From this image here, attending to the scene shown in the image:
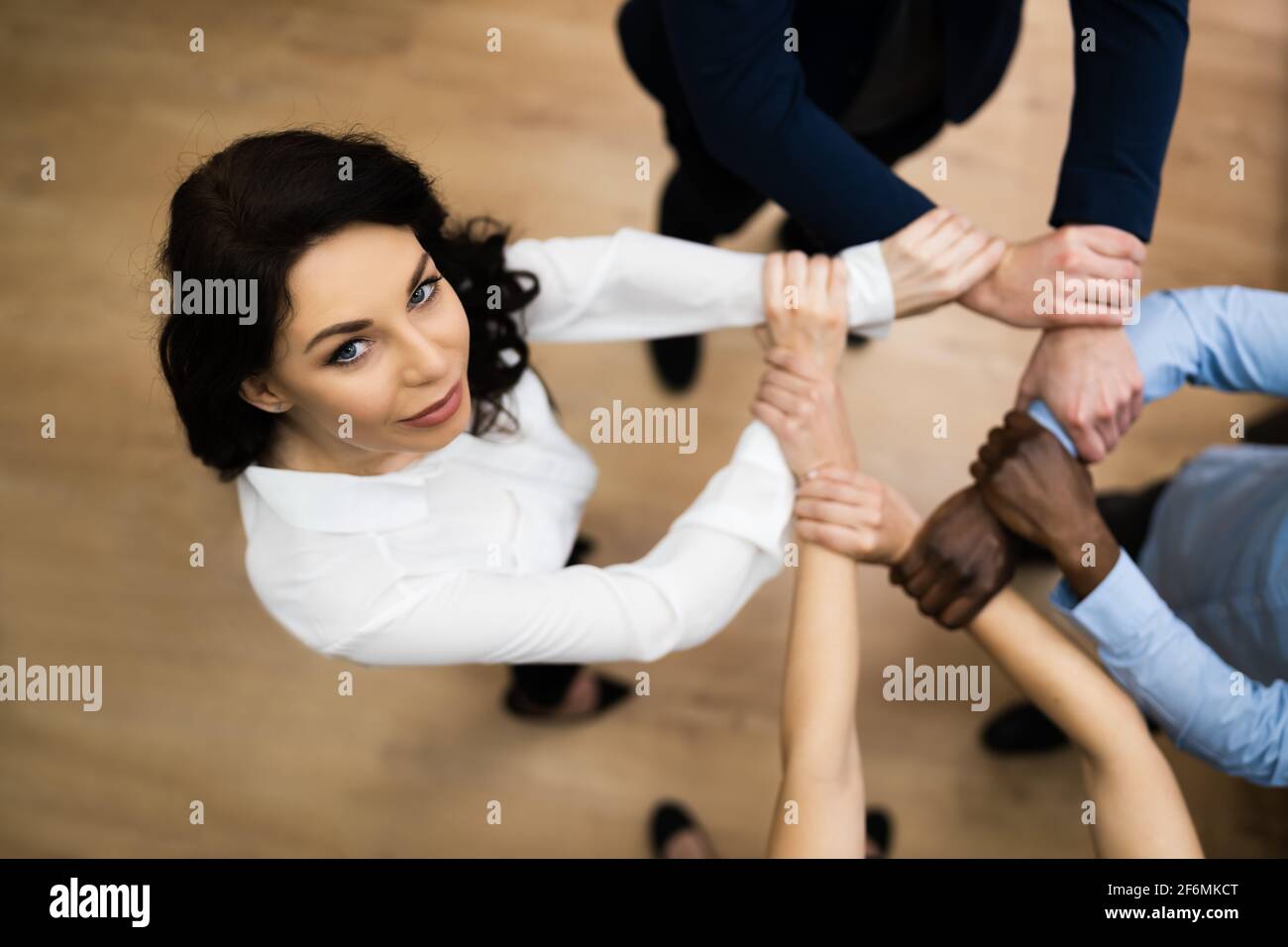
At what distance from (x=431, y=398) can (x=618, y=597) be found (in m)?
0.33

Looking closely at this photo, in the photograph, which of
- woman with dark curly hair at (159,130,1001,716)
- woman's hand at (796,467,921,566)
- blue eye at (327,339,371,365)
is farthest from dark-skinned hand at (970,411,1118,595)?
blue eye at (327,339,371,365)

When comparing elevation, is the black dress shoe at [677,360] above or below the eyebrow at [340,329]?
above

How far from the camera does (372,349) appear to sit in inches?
39.8

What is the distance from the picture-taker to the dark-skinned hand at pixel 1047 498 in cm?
120

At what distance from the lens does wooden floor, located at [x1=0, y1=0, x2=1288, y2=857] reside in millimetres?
1875

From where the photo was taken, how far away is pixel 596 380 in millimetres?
2100

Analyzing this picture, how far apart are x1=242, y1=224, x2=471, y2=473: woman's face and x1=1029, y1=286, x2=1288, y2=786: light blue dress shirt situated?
794 millimetres

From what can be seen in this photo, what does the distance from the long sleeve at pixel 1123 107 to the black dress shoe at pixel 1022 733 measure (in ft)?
3.12

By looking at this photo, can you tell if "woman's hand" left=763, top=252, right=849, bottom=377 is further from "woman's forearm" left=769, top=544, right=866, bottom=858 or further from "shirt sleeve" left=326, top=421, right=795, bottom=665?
"woman's forearm" left=769, top=544, right=866, bottom=858

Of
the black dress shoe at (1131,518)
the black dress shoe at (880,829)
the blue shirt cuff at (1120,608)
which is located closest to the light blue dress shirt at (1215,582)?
the blue shirt cuff at (1120,608)

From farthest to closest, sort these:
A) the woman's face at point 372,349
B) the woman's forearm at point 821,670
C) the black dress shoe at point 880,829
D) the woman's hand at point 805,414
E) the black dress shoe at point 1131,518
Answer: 1. the black dress shoe at point 880,829
2. the black dress shoe at point 1131,518
3. the woman's hand at point 805,414
4. the woman's forearm at point 821,670
5. the woman's face at point 372,349

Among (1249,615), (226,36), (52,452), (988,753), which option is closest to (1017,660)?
(1249,615)

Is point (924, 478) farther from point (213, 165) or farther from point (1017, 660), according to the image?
point (213, 165)

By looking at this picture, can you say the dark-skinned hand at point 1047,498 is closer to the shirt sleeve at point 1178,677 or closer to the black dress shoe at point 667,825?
the shirt sleeve at point 1178,677
